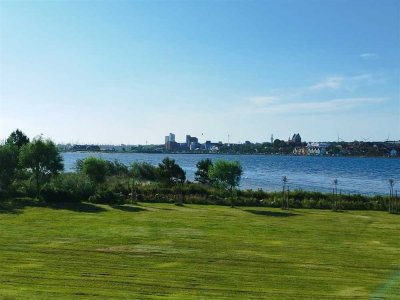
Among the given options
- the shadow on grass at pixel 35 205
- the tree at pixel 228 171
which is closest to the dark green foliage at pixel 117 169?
the shadow on grass at pixel 35 205

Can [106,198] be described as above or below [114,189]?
below

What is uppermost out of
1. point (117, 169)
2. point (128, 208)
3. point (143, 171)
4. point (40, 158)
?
point (40, 158)

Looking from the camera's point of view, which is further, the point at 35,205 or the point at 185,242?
the point at 35,205

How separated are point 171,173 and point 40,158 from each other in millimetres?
17311

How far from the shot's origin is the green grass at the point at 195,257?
14.0 meters

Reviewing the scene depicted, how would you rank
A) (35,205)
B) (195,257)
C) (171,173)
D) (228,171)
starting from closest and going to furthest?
(195,257) < (35,205) < (228,171) < (171,173)

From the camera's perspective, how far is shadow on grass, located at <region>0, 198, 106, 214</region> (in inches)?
1329

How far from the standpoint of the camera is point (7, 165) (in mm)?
43094

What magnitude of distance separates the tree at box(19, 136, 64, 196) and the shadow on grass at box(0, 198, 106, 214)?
3.11 metres

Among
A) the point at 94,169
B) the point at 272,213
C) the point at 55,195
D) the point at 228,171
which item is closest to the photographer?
the point at 272,213

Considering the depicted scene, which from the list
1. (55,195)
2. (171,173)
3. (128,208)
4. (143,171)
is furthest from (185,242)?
(143,171)

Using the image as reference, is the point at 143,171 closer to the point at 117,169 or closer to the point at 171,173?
the point at 117,169

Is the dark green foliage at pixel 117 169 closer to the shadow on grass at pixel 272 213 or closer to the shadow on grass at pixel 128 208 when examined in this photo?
the shadow on grass at pixel 128 208

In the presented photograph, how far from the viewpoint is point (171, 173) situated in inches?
2249
